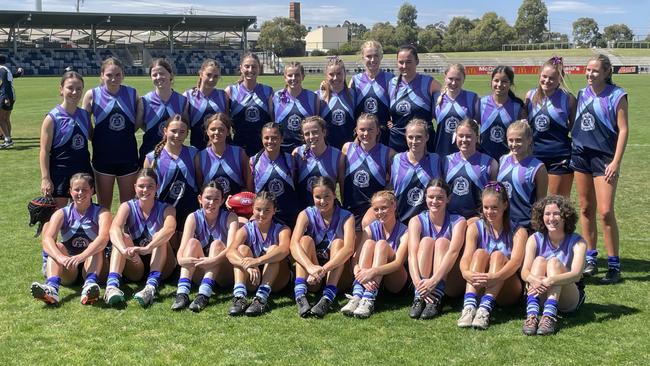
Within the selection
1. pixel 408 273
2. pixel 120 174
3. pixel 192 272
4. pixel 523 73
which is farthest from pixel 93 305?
pixel 523 73

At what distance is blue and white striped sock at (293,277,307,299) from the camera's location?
13.7ft

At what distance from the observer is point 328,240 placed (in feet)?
14.4

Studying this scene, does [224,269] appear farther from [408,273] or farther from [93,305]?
[408,273]

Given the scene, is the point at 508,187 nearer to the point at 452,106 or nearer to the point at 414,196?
the point at 414,196

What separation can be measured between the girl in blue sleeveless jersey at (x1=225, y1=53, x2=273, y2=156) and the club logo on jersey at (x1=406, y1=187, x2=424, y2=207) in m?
1.59

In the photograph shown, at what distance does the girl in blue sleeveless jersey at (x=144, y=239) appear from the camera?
430cm

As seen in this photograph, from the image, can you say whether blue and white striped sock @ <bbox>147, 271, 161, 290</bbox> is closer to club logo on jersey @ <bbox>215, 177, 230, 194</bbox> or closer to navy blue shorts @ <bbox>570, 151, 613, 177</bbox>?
club logo on jersey @ <bbox>215, 177, 230, 194</bbox>

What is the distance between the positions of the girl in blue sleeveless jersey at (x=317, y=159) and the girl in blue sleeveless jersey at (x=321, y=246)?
206 mm

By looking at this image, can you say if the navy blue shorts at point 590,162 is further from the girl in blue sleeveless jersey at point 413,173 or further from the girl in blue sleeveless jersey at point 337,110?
the girl in blue sleeveless jersey at point 337,110

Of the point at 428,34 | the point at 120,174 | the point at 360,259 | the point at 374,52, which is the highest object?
the point at 428,34

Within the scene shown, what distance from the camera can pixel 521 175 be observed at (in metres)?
4.29

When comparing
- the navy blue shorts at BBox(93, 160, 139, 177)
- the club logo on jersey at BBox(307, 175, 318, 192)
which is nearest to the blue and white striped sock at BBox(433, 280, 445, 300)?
the club logo on jersey at BBox(307, 175, 318, 192)

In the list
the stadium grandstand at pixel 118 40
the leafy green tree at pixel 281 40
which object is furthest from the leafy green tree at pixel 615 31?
the stadium grandstand at pixel 118 40

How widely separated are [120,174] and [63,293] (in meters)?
1.13
